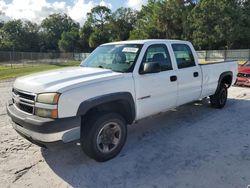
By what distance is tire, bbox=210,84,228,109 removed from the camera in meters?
7.13

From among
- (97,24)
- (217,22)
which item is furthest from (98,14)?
(217,22)

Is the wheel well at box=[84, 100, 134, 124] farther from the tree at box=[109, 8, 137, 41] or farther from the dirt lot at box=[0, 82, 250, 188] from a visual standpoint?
the tree at box=[109, 8, 137, 41]

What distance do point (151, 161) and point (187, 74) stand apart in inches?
87.4

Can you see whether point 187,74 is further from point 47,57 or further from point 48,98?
point 47,57

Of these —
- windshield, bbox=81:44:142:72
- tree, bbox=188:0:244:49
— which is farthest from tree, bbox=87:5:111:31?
windshield, bbox=81:44:142:72

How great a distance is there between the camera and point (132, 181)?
11.9 ft

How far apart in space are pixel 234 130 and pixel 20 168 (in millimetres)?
4202

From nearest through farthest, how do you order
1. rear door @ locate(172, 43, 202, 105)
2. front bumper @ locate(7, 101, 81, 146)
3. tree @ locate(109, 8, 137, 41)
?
1. front bumper @ locate(7, 101, 81, 146)
2. rear door @ locate(172, 43, 202, 105)
3. tree @ locate(109, 8, 137, 41)

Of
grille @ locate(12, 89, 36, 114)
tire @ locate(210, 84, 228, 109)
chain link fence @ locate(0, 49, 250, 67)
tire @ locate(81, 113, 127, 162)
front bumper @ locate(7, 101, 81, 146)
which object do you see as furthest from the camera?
chain link fence @ locate(0, 49, 250, 67)

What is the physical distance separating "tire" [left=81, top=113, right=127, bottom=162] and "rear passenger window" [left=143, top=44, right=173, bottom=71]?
132 centimetres

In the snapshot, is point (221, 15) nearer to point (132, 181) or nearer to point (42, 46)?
point (132, 181)

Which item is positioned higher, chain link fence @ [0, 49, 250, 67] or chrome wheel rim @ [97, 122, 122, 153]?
chain link fence @ [0, 49, 250, 67]

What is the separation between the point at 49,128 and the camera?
3.49 m

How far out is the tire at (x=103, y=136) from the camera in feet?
12.8
